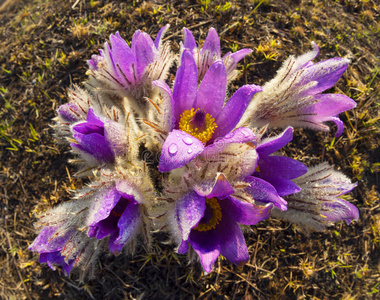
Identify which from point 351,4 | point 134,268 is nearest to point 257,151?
point 134,268

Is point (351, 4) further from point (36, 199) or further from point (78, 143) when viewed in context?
point (36, 199)

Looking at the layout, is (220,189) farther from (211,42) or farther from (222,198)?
(211,42)

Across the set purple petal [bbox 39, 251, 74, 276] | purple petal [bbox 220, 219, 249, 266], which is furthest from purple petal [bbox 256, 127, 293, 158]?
purple petal [bbox 39, 251, 74, 276]

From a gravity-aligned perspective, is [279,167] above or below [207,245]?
above

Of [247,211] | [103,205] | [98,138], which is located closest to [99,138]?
[98,138]

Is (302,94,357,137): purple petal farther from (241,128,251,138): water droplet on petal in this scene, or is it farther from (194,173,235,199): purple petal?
(194,173,235,199): purple petal
